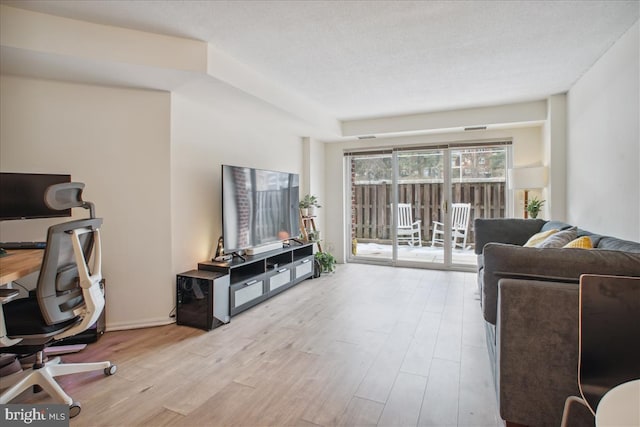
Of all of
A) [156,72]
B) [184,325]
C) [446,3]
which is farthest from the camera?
[184,325]

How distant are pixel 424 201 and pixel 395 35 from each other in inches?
135

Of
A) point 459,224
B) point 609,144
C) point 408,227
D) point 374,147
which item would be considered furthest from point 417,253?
point 609,144

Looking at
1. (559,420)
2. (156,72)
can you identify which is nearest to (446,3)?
(156,72)

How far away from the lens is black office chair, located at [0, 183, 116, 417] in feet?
5.72

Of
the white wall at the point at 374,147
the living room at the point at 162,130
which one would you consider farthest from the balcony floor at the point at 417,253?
the living room at the point at 162,130

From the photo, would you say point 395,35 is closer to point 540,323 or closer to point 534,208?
point 540,323

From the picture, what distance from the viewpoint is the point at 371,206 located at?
5.93 m

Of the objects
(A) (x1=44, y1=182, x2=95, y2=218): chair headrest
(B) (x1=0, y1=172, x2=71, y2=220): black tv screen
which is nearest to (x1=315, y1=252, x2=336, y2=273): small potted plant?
(B) (x1=0, y1=172, x2=71, y2=220): black tv screen

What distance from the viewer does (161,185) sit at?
308 centimetres

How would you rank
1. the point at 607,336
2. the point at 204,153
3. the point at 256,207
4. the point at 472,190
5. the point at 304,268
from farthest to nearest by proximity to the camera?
the point at 472,190 < the point at 304,268 < the point at 256,207 < the point at 204,153 < the point at 607,336

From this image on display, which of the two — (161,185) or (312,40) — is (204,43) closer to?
(312,40)

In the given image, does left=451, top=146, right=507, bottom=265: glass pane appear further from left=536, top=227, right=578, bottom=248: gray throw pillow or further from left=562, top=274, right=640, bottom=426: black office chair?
left=562, top=274, right=640, bottom=426: black office chair

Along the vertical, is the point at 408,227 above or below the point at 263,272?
above

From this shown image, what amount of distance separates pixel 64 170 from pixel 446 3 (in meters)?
3.19
